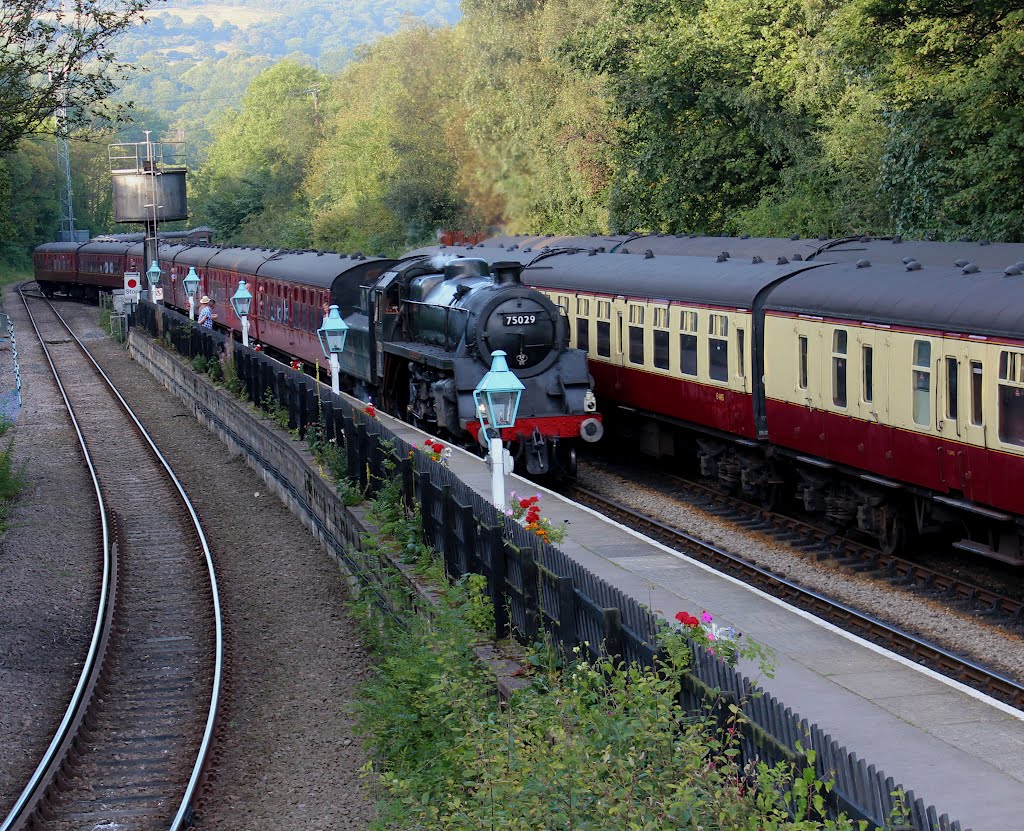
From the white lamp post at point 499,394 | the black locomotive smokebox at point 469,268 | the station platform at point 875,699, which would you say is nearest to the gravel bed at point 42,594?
the white lamp post at point 499,394

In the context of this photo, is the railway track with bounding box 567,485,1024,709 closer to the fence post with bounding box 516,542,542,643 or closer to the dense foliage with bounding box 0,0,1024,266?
the fence post with bounding box 516,542,542,643

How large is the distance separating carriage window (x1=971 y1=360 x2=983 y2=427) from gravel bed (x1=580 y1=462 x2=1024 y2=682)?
1.90 m

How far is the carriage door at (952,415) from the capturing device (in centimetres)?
1295

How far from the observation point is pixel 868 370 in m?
14.8

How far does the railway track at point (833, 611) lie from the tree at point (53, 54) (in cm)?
1004

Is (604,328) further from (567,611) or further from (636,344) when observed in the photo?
(567,611)

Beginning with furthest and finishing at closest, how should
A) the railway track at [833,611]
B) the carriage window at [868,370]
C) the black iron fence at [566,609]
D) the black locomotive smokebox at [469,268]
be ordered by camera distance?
the black locomotive smokebox at [469,268] < the carriage window at [868,370] < the railway track at [833,611] < the black iron fence at [566,609]

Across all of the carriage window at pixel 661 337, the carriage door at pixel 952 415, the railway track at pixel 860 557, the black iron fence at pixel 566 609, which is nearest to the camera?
the black iron fence at pixel 566 609

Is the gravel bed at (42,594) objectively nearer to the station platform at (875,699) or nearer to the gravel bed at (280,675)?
the gravel bed at (280,675)

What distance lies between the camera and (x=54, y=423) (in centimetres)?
3170

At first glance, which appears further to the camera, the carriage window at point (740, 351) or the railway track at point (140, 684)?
the carriage window at point (740, 351)

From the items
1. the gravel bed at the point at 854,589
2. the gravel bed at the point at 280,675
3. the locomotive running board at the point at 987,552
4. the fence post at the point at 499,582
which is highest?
the fence post at the point at 499,582

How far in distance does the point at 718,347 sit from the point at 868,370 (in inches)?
151

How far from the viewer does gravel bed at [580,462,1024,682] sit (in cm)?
1192
